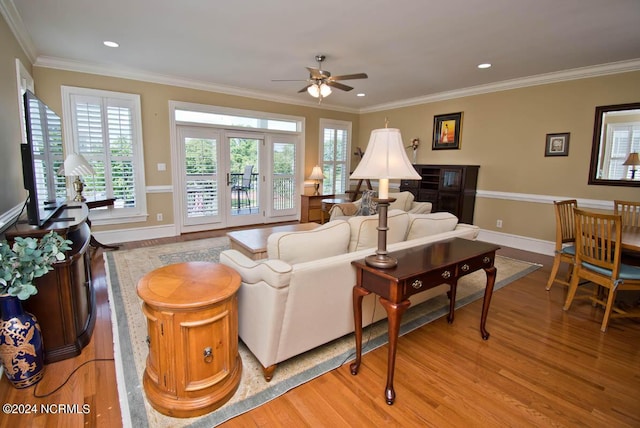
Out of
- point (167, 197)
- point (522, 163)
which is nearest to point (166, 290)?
point (167, 197)

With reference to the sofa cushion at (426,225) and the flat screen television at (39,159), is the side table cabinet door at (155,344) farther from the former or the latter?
the sofa cushion at (426,225)

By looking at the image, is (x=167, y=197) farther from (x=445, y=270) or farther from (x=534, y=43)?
(x=534, y=43)

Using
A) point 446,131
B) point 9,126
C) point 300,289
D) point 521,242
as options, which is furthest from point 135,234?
point 521,242

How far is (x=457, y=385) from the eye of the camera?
1.86m

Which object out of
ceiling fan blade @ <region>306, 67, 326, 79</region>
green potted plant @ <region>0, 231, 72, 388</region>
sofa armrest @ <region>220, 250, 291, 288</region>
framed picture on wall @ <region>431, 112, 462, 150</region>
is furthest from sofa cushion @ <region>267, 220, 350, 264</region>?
framed picture on wall @ <region>431, 112, 462, 150</region>

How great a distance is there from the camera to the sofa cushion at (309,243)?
1.84 meters

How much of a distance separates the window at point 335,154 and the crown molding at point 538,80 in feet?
5.24

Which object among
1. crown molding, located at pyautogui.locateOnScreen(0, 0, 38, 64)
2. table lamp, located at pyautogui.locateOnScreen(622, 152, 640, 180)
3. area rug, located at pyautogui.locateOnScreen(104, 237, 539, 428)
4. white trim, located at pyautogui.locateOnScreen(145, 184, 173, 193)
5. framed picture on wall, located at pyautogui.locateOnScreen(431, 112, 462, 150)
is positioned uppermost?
crown molding, located at pyautogui.locateOnScreen(0, 0, 38, 64)

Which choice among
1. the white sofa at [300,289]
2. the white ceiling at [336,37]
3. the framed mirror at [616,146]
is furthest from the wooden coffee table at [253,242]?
the framed mirror at [616,146]

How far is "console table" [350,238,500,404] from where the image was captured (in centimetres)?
166

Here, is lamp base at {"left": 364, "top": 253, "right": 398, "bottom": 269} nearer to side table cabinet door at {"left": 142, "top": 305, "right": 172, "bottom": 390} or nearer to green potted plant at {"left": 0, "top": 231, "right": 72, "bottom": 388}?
side table cabinet door at {"left": 142, "top": 305, "right": 172, "bottom": 390}

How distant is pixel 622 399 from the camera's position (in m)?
1.78

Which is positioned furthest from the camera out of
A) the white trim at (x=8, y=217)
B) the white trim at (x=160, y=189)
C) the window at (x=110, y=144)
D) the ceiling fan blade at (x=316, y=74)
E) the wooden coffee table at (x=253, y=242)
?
the white trim at (x=160, y=189)

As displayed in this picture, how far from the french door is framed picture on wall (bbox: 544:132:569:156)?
453 centimetres
